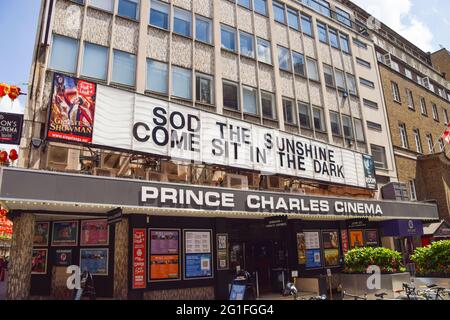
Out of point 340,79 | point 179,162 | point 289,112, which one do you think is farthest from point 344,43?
point 179,162

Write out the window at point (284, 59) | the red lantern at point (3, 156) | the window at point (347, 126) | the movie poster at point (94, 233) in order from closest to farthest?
1. the red lantern at point (3, 156)
2. the movie poster at point (94, 233)
3. the window at point (284, 59)
4. the window at point (347, 126)

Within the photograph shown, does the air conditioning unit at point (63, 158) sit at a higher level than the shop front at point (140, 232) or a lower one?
higher

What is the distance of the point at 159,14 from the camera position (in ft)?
58.7

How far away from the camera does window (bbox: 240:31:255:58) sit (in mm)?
20938

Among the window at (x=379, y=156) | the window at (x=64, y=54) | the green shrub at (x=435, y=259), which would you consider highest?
the window at (x=64, y=54)

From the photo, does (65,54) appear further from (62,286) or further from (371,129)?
(371,129)

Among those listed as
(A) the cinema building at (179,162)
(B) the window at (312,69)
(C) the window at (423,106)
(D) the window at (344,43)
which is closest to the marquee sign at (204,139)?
(A) the cinema building at (179,162)

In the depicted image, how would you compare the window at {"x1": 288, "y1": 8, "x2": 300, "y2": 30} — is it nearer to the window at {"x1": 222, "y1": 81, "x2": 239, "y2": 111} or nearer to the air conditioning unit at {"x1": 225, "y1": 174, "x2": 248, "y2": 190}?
the window at {"x1": 222, "y1": 81, "x2": 239, "y2": 111}

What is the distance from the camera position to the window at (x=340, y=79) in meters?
25.9

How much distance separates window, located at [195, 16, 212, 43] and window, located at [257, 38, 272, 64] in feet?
11.6

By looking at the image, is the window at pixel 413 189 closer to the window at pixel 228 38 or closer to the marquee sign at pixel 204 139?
the marquee sign at pixel 204 139

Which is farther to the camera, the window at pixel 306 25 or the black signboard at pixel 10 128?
the window at pixel 306 25

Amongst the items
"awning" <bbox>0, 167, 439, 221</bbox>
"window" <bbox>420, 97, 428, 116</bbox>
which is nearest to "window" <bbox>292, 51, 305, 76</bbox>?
"awning" <bbox>0, 167, 439, 221</bbox>
